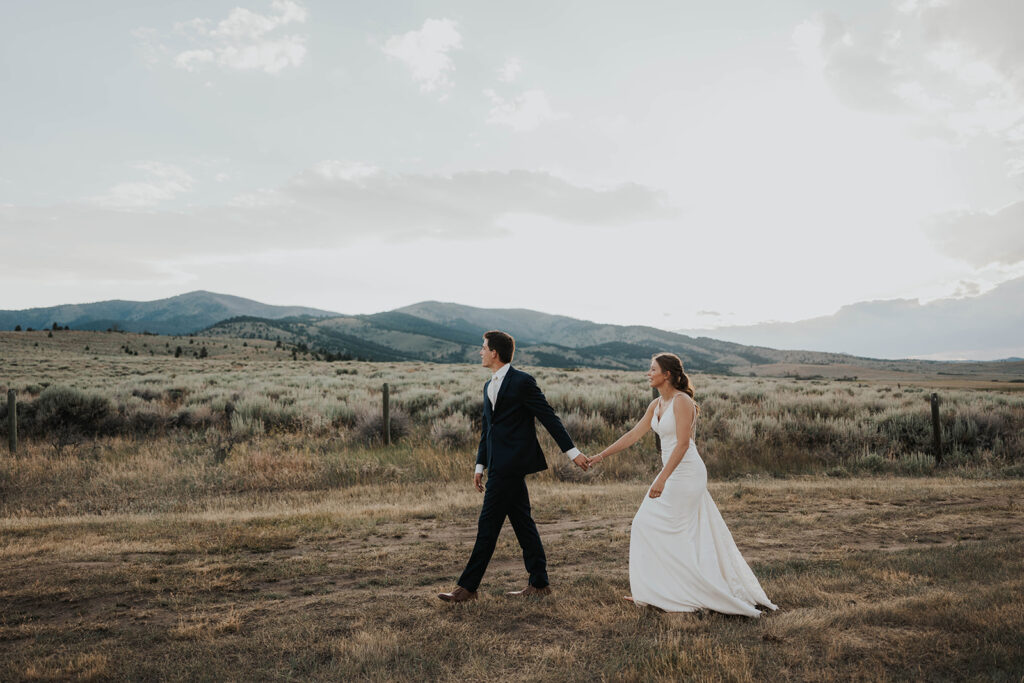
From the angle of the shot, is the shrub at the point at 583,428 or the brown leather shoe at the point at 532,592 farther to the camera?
the shrub at the point at 583,428

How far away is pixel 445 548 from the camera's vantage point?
7.35 metres

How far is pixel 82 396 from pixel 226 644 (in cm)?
1574

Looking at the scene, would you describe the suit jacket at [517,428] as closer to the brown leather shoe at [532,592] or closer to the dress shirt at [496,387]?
the dress shirt at [496,387]

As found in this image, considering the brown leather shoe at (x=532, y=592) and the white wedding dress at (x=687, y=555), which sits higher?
the white wedding dress at (x=687, y=555)

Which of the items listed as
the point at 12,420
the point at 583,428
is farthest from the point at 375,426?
the point at 12,420

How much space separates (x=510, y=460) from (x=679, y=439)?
4.81 ft

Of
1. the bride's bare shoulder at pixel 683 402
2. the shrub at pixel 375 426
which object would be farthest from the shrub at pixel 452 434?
the bride's bare shoulder at pixel 683 402

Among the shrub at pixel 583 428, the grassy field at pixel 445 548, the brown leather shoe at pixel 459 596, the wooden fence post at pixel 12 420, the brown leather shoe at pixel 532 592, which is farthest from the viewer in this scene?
the shrub at pixel 583 428

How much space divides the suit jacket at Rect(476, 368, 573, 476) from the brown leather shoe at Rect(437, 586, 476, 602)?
1056mm

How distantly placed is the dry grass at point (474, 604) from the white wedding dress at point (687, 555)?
0.19 metres

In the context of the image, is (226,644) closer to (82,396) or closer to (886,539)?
(886,539)

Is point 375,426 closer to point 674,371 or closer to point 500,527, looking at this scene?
point 500,527

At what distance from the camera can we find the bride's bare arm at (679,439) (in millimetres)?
4965

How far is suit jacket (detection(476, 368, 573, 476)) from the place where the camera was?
5.29 m
